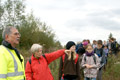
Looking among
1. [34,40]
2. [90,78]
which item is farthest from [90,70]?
[34,40]

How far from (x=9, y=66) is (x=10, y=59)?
0.36ft

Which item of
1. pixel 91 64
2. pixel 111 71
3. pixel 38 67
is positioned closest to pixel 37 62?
pixel 38 67

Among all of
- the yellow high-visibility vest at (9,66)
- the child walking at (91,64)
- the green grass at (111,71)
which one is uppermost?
the yellow high-visibility vest at (9,66)

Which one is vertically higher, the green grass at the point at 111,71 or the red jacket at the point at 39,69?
the red jacket at the point at 39,69

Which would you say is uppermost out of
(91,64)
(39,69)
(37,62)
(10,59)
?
(10,59)

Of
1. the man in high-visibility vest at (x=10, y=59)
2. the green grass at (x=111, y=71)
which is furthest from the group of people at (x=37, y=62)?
the green grass at (x=111, y=71)

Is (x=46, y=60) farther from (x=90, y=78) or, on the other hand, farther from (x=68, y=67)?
(x=90, y=78)

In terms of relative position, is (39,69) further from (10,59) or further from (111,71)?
(111,71)

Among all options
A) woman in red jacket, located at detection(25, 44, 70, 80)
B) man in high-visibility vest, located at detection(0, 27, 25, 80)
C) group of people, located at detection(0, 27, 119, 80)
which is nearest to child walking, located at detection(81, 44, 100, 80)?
group of people, located at detection(0, 27, 119, 80)

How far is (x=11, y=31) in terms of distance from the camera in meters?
2.81

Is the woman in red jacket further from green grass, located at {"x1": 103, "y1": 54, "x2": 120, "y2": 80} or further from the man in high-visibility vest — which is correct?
green grass, located at {"x1": 103, "y1": 54, "x2": 120, "y2": 80}

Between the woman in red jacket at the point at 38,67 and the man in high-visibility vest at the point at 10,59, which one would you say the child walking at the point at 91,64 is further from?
the man in high-visibility vest at the point at 10,59

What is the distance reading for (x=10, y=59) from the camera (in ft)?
8.37

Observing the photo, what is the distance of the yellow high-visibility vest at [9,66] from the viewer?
2.38 metres
